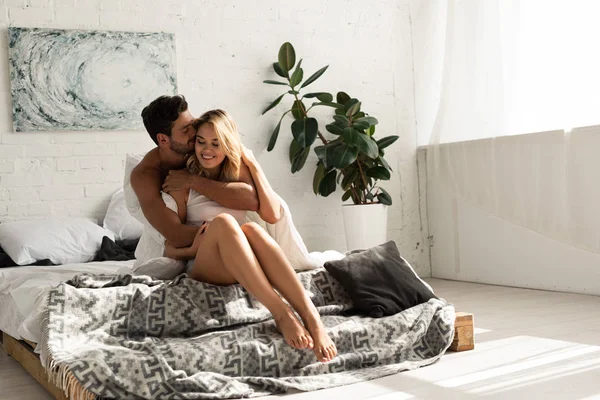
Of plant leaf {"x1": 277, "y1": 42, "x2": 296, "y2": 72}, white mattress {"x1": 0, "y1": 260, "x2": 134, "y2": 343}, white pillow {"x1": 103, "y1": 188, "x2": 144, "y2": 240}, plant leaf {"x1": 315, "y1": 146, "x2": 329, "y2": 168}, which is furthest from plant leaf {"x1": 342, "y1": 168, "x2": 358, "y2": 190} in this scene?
white mattress {"x1": 0, "y1": 260, "x2": 134, "y2": 343}

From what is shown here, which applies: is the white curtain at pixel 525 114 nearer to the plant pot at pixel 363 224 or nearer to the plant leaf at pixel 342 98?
the plant pot at pixel 363 224

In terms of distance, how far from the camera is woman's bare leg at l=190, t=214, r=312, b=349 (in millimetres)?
2781

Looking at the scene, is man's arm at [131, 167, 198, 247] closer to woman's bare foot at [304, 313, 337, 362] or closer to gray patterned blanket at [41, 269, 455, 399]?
gray patterned blanket at [41, 269, 455, 399]

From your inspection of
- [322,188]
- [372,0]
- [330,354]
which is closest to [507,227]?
[322,188]

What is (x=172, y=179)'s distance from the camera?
3264 millimetres

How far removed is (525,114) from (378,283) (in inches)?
90.9

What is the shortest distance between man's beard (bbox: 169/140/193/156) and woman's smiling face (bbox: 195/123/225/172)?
0.24 metres

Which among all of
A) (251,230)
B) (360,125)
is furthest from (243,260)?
(360,125)

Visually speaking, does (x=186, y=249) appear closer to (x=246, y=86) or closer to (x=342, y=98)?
(x=246, y=86)

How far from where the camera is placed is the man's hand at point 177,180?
323 cm

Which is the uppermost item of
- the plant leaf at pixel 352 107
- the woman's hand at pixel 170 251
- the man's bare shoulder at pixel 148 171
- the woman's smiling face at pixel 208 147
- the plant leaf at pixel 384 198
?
the plant leaf at pixel 352 107

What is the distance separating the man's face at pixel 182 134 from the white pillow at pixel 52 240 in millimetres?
1477

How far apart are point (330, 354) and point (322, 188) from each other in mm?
3048

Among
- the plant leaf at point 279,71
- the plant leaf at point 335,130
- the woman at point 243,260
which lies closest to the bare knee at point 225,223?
the woman at point 243,260
